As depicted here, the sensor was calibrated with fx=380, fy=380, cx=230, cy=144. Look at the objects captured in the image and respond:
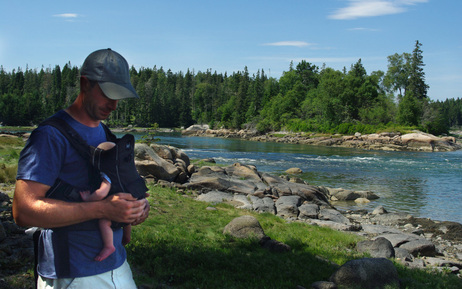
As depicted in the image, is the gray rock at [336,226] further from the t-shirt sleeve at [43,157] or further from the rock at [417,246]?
the t-shirt sleeve at [43,157]

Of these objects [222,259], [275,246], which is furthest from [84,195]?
[275,246]

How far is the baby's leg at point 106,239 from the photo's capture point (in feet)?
7.04

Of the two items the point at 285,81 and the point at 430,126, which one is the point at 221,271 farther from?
the point at 285,81

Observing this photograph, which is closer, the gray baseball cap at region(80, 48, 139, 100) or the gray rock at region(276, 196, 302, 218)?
the gray baseball cap at region(80, 48, 139, 100)

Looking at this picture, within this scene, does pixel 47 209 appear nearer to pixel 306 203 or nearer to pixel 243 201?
pixel 243 201

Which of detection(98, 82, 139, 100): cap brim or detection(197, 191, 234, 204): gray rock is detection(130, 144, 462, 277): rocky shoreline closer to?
detection(197, 191, 234, 204): gray rock

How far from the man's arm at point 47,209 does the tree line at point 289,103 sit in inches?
2968

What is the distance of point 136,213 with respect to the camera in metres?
2.20

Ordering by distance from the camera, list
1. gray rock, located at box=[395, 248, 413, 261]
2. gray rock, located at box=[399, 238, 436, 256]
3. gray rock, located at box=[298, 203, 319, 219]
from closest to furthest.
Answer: gray rock, located at box=[395, 248, 413, 261] < gray rock, located at box=[399, 238, 436, 256] < gray rock, located at box=[298, 203, 319, 219]

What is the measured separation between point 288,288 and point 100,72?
5.14 metres

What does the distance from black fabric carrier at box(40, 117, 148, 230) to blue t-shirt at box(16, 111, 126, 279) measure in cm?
3

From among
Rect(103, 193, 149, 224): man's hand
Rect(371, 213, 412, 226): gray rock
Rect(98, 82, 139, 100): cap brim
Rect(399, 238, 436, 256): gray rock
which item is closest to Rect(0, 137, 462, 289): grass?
Rect(399, 238, 436, 256): gray rock

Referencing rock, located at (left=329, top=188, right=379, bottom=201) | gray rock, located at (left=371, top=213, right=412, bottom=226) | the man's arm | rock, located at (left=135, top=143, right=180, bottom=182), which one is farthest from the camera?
rock, located at (left=329, top=188, right=379, bottom=201)

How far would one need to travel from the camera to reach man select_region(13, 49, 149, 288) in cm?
199
